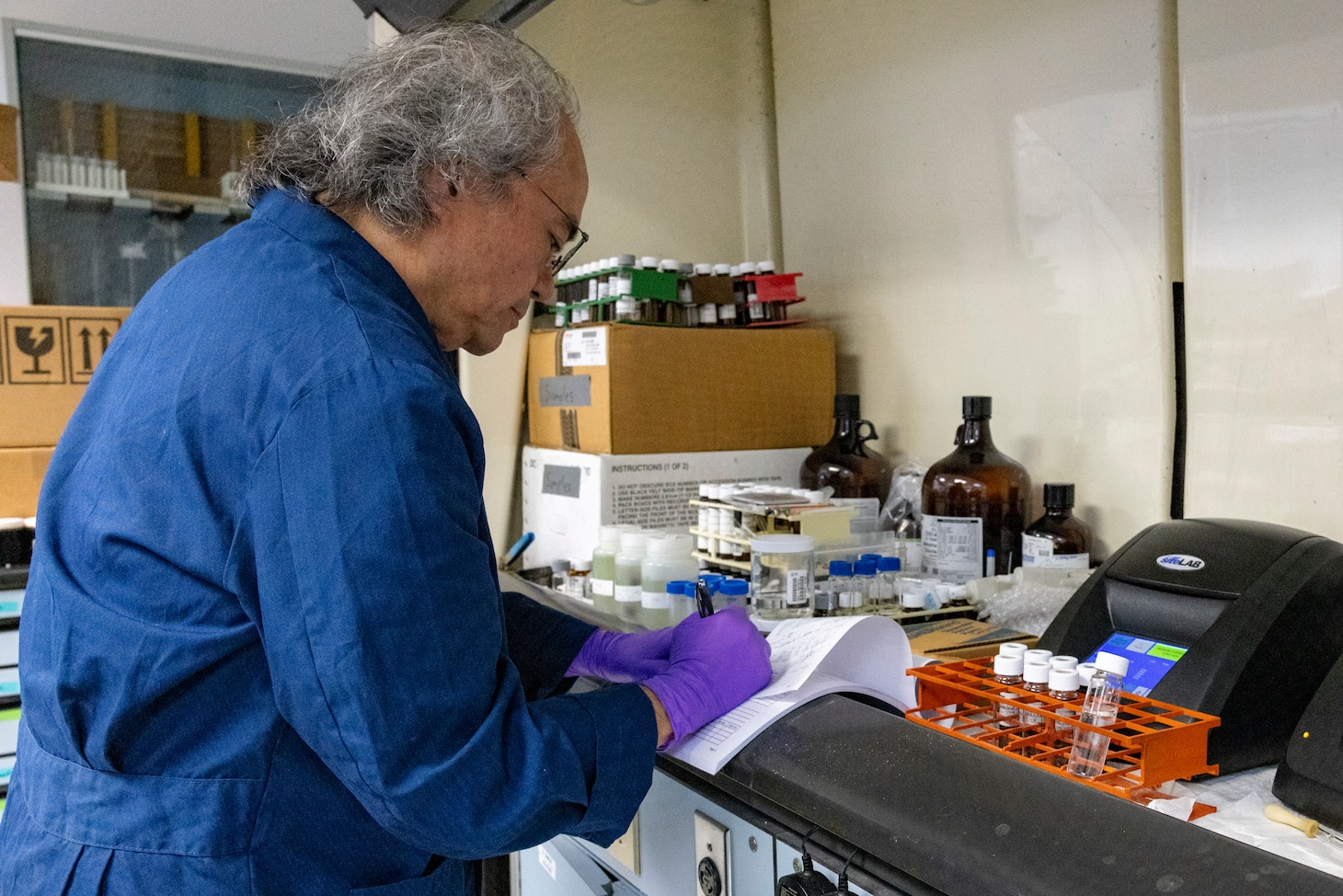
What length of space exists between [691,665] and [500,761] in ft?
1.04

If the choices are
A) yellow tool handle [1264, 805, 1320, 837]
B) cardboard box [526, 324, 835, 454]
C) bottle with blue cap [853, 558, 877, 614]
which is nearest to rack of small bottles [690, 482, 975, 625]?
Result: bottle with blue cap [853, 558, 877, 614]

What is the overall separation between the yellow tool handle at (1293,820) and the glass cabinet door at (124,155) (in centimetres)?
260

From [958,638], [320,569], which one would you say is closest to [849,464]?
[958,638]

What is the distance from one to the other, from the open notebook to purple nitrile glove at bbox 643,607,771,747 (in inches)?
0.6

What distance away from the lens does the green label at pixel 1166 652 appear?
987mm

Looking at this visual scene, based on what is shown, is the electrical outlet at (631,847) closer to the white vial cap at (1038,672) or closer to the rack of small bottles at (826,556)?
the rack of small bottles at (826,556)

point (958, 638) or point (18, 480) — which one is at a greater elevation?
point (18, 480)

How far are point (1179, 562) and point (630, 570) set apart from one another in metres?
0.89

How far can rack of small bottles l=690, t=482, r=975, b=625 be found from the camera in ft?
4.80

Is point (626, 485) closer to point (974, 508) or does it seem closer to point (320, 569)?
point (974, 508)

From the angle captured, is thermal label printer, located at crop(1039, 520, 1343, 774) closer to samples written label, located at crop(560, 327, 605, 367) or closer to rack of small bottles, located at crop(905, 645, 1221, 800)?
rack of small bottles, located at crop(905, 645, 1221, 800)

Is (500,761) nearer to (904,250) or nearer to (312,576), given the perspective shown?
(312,576)

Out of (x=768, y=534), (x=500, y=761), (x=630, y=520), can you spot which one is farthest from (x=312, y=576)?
(x=630, y=520)

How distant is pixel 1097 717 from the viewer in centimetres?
87
